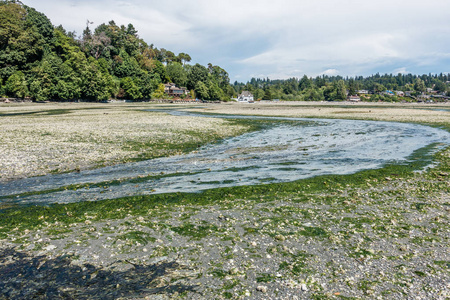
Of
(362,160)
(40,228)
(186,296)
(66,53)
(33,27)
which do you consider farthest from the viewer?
(66,53)

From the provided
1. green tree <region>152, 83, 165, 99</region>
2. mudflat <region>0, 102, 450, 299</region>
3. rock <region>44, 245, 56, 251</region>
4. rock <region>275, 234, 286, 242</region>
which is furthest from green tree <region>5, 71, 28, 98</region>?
rock <region>275, 234, 286, 242</region>

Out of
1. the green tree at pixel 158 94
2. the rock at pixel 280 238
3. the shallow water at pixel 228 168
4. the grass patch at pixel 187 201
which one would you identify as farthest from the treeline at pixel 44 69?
the rock at pixel 280 238

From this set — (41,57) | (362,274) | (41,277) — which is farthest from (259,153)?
(41,57)

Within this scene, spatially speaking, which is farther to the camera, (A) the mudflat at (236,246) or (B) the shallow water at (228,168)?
(B) the shallow water at (228,168)

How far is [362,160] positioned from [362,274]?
17.7m

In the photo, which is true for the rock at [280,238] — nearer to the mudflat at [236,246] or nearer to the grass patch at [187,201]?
the mudflat at [236,246]

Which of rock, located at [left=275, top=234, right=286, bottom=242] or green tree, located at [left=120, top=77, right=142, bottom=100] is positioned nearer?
rock, located at [left=275, top=234, right=286, bottom=242]

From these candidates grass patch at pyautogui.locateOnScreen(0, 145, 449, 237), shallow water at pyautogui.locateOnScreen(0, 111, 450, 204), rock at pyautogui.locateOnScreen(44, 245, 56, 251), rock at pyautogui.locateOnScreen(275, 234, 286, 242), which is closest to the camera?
rock at pyautogui.locateOnScreen(44, 245, 56, 251)

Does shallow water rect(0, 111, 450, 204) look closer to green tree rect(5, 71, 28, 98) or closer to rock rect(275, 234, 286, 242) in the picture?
rock rect(275, 234, 286, 242)

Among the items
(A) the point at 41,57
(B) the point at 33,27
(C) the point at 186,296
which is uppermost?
(B) the point at 33,27

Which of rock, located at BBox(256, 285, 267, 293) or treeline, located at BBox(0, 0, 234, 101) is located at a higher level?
treeline, located at BBox(0, 0, 234, 101)

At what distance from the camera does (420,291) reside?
6961mm

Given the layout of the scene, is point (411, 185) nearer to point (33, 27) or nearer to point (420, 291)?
point (420, 291)

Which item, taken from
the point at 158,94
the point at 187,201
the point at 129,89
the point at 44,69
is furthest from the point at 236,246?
the point at 158,94
